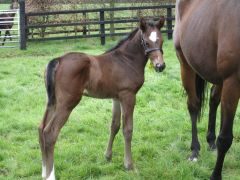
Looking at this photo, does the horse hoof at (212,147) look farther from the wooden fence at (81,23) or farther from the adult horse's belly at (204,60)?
the wooden fence at (81,23)

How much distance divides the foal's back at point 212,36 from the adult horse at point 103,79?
1.28ft

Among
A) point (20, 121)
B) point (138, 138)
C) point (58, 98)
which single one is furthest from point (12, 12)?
point (58, 98)

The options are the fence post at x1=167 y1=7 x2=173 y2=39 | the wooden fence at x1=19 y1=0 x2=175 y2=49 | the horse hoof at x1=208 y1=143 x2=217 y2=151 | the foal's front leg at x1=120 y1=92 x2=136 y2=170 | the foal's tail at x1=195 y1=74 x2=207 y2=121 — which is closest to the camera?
the foal's front leg at x1=120 y1=92 x2=136 y2=170

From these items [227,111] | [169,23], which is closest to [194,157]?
[227,111]

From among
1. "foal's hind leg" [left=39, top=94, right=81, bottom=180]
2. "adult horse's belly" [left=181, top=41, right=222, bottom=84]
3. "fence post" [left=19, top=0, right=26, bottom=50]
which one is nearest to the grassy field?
"foal's hind leg" [left=39, top=94, right=81, bottom=180]

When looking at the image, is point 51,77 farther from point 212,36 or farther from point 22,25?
point 22,25

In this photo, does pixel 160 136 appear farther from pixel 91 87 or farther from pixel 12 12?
pixel 12 12

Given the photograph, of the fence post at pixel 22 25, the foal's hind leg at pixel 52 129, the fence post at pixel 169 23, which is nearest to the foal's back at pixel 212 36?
the foal's hind leg at pixel 52 129

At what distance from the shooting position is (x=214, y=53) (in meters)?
3.92

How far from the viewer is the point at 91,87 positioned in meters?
4.11

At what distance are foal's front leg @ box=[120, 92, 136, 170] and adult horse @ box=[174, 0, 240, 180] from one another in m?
0.78

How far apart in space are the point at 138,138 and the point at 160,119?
89 centimetres

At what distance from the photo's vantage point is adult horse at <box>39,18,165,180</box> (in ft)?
12.8

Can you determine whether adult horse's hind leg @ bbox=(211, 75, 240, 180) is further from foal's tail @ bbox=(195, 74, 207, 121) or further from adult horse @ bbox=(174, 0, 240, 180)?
foal's tail @ bbox=(195, 74, 207, 121)
